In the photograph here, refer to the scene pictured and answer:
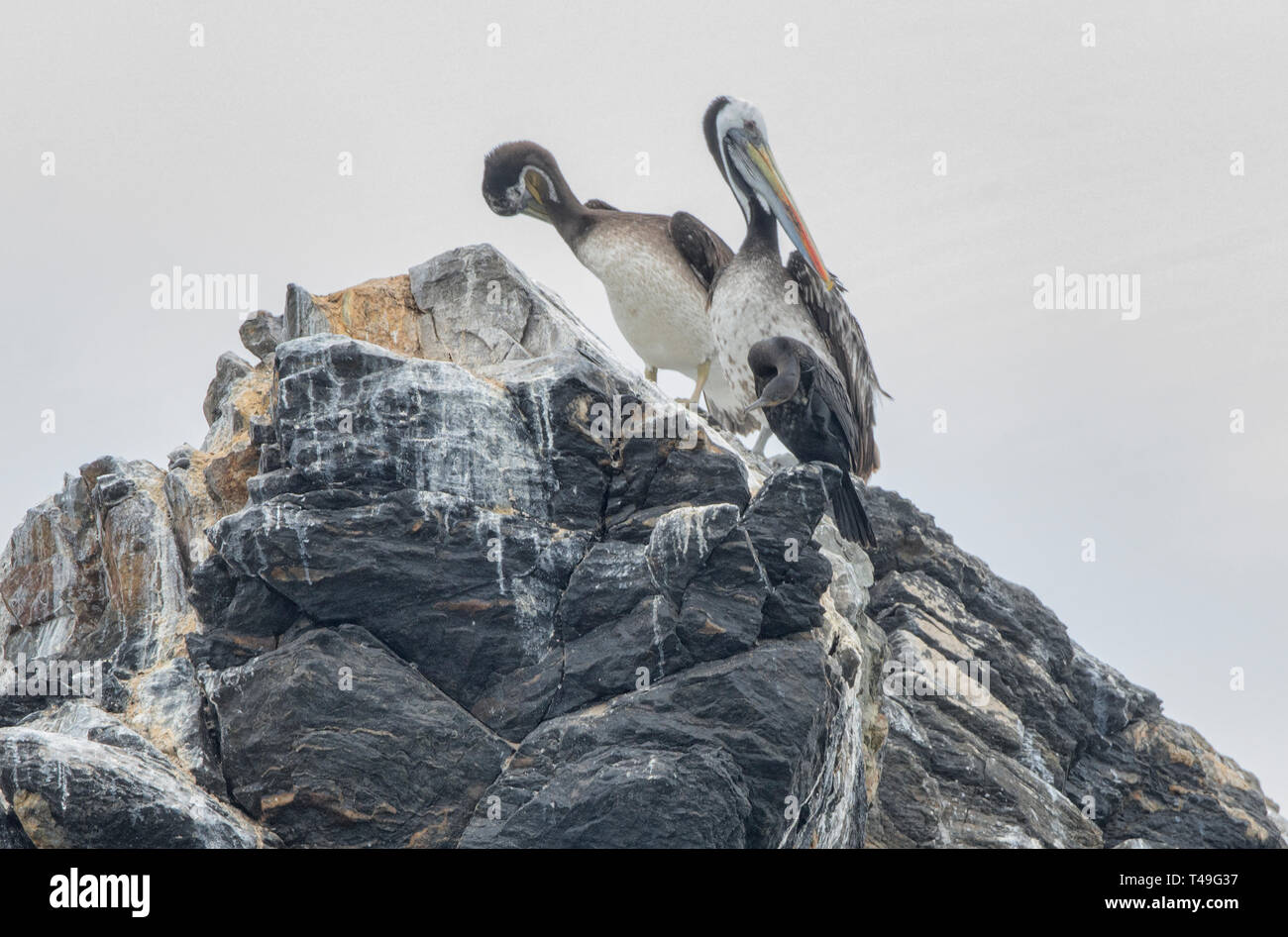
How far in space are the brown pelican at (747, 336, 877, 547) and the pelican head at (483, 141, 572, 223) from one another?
5.17 meters

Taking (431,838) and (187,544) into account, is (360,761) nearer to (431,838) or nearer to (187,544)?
(431,838)

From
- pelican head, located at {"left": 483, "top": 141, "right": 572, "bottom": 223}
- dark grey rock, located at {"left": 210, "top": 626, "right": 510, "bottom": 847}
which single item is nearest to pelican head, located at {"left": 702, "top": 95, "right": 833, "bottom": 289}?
pelican head, located at {"left": 483, "top": 141, "right": 572, "bottom": 223}

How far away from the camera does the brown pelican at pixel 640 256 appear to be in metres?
16.0

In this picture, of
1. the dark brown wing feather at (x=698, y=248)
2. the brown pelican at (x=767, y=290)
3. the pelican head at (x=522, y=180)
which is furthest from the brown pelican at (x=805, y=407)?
the pelican head at (x=522, y=180)

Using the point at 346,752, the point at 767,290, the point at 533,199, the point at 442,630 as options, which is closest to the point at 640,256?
the point at 533,199

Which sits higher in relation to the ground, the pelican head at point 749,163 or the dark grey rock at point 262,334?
the pelican head at point 749,163

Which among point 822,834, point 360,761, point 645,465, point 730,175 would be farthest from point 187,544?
point 730,175

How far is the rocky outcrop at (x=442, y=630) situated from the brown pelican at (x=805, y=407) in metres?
0.67

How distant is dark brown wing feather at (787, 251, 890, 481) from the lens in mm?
15516

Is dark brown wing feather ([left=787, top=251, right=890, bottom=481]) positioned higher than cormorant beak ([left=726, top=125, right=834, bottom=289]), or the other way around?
cormorant beak ([left=726, top=125, right=834, bottom=289])

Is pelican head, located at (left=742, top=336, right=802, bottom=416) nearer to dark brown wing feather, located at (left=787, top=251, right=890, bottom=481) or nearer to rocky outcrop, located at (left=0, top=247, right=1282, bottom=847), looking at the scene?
rocky outcrop, located at (left=0, top=247, right=1282, bottom=847)

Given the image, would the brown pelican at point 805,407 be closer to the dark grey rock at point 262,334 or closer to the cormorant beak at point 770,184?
the cormorant beak at point 770,184

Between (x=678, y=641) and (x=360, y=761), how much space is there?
7.91 ft
